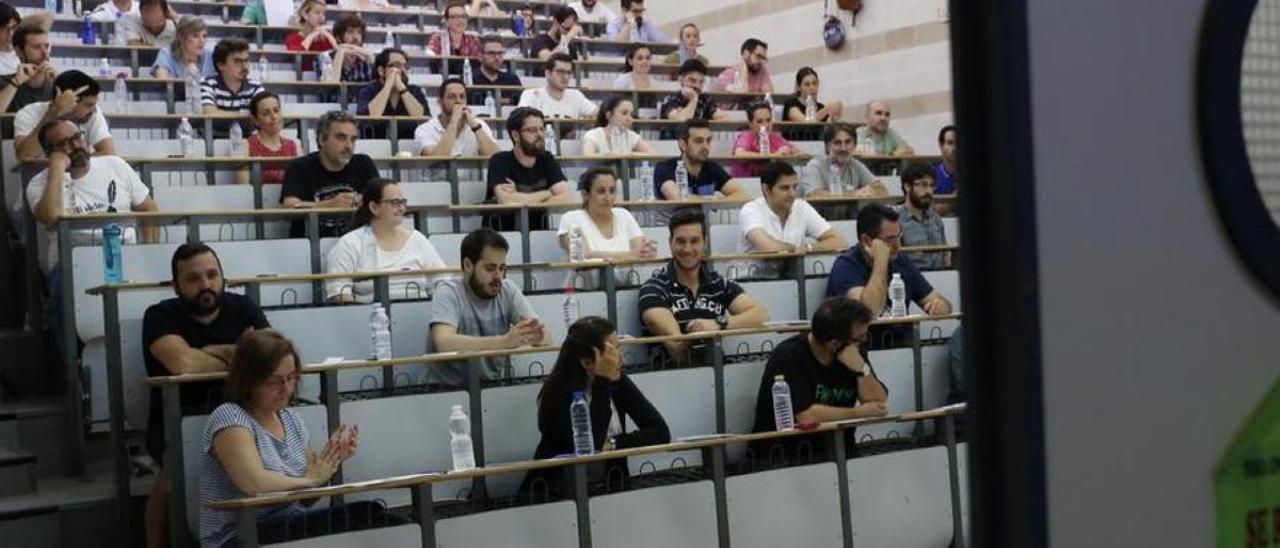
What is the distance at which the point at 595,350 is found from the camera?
216 inches

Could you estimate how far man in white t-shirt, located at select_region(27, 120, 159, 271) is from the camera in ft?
22.1

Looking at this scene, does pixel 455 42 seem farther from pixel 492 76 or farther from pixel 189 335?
pixel 189 335

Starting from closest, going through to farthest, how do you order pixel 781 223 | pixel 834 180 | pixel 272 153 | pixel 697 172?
pixel 781 223 < pixel 272 153 < pixel 697 172 < pixel 834 180

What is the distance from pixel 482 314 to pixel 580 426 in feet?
3.84

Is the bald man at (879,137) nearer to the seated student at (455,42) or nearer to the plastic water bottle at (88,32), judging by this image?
the seated student at (455,42)

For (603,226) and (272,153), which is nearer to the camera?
(603,226)

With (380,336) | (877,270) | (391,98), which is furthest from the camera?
(391,98)

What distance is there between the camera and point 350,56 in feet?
36.4

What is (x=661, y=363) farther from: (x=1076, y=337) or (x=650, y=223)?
(x=1076, y=337)

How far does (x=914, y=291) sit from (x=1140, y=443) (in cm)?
690

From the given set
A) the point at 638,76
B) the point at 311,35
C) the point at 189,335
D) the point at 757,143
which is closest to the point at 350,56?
the point at 311,35

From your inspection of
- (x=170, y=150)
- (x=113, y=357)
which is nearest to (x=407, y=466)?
(x=113, y=357)

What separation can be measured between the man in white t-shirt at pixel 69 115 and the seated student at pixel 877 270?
4.02 meters

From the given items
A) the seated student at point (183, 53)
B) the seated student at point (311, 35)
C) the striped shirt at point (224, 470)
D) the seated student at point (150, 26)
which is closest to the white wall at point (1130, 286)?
the striped shirt at point (224, 470)
